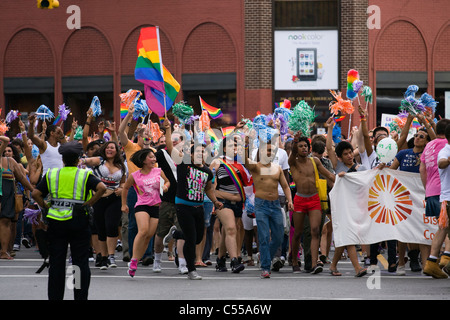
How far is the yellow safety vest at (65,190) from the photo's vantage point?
866 centimetres

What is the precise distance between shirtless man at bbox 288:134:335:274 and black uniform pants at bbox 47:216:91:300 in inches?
179

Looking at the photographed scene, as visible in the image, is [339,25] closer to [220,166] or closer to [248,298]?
[220,166]

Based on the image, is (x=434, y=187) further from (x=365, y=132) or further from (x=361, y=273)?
(x=365, y=132)

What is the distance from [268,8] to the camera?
97.9 feet

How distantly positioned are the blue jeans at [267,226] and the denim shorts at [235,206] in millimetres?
676

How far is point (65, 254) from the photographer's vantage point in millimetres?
8609

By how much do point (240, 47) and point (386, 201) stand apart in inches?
710

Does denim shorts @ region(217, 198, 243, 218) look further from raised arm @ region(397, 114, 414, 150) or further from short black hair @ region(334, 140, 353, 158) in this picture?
raised arm @ region(397, 114, 414, 150)

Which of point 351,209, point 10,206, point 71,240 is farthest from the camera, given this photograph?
point 10,206

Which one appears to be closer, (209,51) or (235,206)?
(235,206)

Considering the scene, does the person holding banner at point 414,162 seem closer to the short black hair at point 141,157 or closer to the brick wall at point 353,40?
the short black hair at point 141,157

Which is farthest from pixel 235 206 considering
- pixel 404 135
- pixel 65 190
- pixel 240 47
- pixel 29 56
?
pixel 29 56

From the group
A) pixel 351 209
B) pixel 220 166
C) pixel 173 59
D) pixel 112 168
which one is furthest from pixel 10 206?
pixel 173 59

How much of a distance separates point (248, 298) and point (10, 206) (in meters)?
6.78
